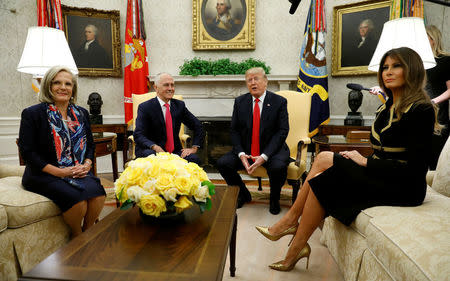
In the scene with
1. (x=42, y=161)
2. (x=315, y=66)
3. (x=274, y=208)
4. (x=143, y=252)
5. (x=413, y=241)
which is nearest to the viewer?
(x=143, y=252)

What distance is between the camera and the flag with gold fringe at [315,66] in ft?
14.5

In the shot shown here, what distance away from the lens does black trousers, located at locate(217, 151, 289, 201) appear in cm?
285

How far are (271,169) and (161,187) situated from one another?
1787mm

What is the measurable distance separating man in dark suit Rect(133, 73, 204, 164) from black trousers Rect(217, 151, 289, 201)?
1.08ft

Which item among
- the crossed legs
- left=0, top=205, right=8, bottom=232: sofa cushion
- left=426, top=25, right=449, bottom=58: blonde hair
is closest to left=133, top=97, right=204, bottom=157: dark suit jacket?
left=0, top=205, right=8, bottom=232: sofa cushion

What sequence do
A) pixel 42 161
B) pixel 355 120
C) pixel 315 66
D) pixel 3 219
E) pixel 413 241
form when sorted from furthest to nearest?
1. pixel 315 66
2. pixel 355 120
3. pixel 42 161
4. pixel 3 219
5. pixel 413 241

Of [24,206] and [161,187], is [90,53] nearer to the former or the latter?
[24,206]

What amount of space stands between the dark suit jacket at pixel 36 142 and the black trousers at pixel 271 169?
5.18 ft

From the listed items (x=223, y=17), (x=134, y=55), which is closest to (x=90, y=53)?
(x=134, y=55)

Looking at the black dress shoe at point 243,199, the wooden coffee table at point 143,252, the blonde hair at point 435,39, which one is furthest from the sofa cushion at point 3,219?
the blonde hair at point 435,39

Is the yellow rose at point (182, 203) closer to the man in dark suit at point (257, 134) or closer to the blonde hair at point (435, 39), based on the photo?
the man in dark suit at point (257, 134)

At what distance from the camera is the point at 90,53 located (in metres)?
5.03

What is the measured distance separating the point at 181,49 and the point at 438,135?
4.14m

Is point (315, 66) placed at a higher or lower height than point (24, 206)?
higher
